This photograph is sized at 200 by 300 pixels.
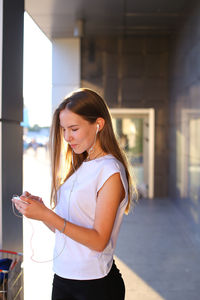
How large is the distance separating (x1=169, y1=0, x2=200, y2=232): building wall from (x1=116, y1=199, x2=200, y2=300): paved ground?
43cm

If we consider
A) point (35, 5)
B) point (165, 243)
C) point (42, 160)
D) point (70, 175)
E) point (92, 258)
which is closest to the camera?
point (92, 258)

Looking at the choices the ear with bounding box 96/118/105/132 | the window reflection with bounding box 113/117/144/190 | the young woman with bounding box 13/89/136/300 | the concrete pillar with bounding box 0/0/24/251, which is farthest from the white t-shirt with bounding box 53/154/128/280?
the window reflection with bounding box 113/117/144/190

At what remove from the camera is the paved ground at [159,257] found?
3.21m

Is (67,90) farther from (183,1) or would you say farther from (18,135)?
(18,135)

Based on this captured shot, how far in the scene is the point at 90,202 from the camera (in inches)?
45.9

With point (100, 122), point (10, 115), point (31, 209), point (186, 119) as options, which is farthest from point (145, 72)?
point (31, 209)

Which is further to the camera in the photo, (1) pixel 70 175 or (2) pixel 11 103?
(2) pixel 11 103

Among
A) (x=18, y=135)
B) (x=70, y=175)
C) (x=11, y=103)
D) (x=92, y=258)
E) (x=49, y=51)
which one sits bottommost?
(x=92, y=258)

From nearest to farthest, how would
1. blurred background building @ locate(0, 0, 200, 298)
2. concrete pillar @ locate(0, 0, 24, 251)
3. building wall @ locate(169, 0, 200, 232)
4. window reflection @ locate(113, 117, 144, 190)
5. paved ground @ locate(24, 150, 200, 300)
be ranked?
1. concrete pillar @ locate(0, 0, 24, 251)
2. paved ground @ locate(24, 150, 200, 300)
3. building wall @ locate(169, 0, 200, 232)
4. blurred background building @ locate(0, 0, 200, 298)
5. window reflection @ locate(113, 117, 144, 190)

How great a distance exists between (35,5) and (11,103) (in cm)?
498

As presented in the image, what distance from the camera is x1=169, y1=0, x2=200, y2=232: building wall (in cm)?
530

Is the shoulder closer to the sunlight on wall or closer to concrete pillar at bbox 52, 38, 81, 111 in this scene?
the sunlight on wall

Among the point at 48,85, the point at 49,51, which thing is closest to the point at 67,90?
the point at 48,85

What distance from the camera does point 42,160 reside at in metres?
13.4
